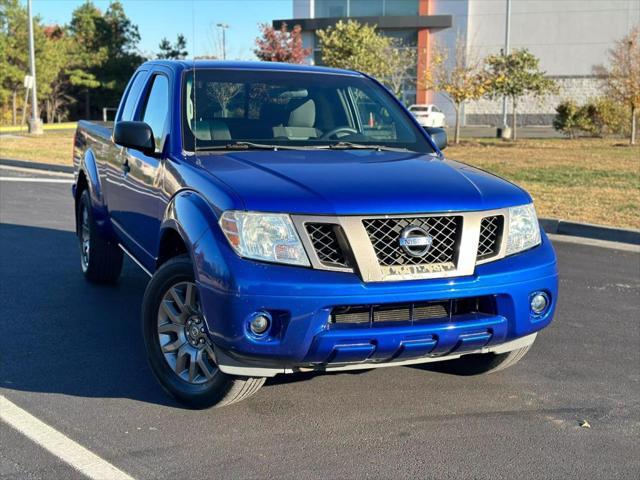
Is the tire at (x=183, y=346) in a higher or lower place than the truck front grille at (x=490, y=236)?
lower

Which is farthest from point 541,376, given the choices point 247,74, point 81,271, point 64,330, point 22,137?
point 22,137

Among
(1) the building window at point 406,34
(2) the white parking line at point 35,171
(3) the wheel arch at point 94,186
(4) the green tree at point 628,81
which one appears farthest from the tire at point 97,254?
(1) the building window at point 406,34

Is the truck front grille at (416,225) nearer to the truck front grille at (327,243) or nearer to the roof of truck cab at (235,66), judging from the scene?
the truck front grille at (327,243)

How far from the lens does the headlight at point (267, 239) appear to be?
11.3 feet

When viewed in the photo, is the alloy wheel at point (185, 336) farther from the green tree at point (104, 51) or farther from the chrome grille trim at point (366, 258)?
the green tree at point (104, 51)

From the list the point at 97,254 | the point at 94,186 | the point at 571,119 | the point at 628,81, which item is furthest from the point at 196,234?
the point at 571,119

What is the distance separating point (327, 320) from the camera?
11.2ft

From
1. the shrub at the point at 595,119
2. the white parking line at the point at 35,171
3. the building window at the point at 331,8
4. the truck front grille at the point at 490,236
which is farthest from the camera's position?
the building window at the point at 331,8

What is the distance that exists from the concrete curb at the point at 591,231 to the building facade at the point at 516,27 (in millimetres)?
35634

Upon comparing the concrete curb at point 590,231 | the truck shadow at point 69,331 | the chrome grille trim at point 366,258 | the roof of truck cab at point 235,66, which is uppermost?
the roof of truck cab at point 235,66

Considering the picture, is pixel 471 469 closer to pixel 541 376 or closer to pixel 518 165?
pixel 541 376

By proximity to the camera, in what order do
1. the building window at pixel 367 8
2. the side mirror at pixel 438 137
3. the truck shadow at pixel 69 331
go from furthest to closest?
1. the building window at pixel 367 8
2. the side mirror at pixel 438 137
3. the truck shadow at pixel 69 331

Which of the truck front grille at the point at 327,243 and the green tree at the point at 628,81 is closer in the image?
the truck front grille at the point at 327,243

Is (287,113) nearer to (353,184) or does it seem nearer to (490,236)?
(353,184)
